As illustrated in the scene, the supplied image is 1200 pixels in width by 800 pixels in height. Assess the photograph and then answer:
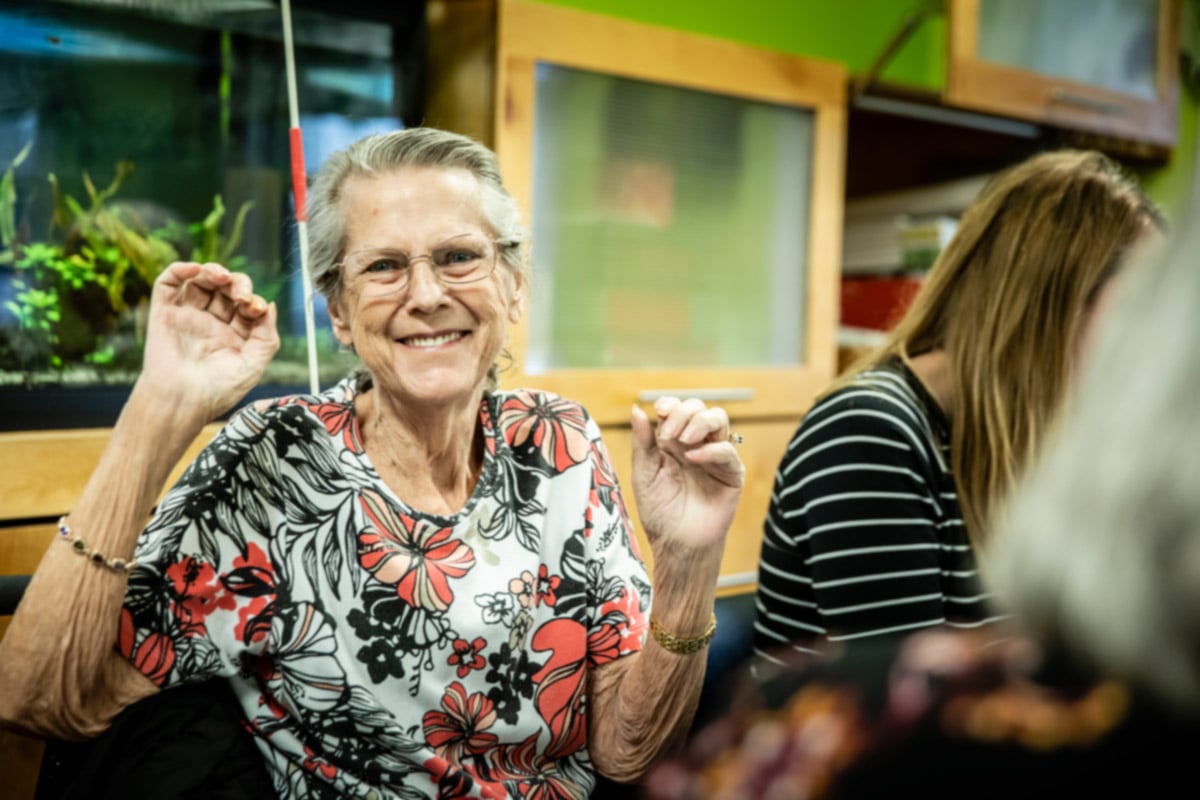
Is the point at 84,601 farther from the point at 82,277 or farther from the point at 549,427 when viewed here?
the point at 82,277

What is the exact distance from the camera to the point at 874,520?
122 centimetres

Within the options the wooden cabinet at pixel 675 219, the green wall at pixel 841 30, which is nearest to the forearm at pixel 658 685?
the wooden cabinet at pixel 675 219

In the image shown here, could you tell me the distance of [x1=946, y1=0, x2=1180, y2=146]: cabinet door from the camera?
212cm

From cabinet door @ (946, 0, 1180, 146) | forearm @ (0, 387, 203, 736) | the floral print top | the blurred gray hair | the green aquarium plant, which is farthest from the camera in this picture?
cabinet door @ (946, 0, 1180, 146)

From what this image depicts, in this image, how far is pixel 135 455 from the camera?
95 centimetres

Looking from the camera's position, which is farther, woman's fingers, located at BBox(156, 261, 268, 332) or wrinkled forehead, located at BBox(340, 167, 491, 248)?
wrinkled forehead, located at BBox(340, 167, 491, 248)

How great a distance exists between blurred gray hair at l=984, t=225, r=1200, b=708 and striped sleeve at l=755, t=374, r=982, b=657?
77 cm

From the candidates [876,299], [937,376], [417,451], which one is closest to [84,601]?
[417,451]

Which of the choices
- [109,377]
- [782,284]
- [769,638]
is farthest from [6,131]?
[782,284]

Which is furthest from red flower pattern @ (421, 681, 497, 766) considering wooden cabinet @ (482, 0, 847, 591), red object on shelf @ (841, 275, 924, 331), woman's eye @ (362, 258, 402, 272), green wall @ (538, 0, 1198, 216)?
green wall @ (538, 0, 1198, 216)

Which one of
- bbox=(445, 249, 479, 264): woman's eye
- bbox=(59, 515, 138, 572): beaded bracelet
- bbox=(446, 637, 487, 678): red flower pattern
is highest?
bbox=(445, 249, 479, 264): woman's eye

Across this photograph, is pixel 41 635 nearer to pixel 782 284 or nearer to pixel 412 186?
pixel 412 186

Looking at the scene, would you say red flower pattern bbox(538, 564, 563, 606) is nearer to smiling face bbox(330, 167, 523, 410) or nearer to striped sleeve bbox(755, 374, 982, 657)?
smiling face bbox(330, 167, 523, 410)

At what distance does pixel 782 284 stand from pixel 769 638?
3.35ft
